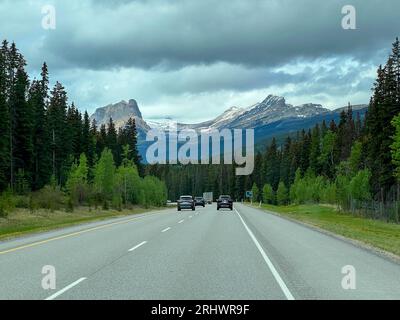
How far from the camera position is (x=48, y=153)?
83875 millimetres

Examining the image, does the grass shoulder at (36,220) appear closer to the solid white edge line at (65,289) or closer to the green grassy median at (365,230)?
the green grassy median at (365,230)

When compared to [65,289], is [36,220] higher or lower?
lower

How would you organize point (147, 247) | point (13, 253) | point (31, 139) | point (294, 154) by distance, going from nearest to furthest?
1. point (13, 253)
2. point (147, 247)
3. point (31, 139)
4. point (294, 154)

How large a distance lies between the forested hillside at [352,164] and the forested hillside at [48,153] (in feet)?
106

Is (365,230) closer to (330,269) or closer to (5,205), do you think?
(330,269)

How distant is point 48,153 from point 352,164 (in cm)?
5378

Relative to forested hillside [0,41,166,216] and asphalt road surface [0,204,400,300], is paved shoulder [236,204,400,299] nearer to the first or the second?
asphalt road surface [0,204,400,300]

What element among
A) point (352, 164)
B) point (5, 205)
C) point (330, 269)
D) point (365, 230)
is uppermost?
point (352, 164)

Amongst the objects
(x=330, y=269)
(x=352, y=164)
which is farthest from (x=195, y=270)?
(x=352, y=164)

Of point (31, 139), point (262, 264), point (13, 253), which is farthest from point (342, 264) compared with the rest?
point (31, 139)

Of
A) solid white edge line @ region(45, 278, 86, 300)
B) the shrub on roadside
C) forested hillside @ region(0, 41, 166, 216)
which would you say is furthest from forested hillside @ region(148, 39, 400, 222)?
solid white edge line @ region(45, 278, 86, 300)

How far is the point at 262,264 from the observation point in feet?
43.8
